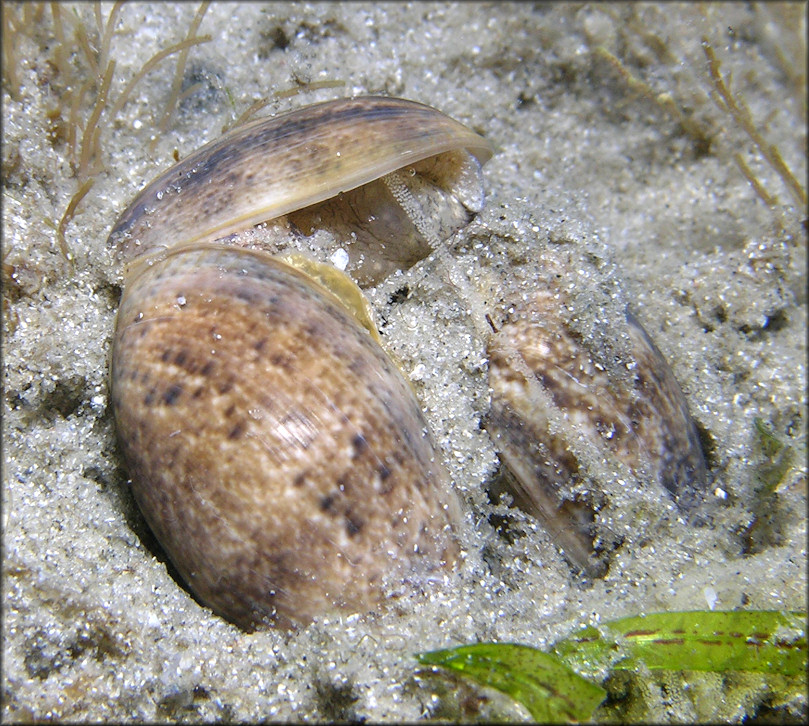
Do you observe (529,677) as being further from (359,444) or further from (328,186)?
(328,186)

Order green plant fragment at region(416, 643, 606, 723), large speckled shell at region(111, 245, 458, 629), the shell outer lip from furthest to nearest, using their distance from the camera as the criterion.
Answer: the shell outer lip
large speckled shell at region(111, 245, 458, 629)
green plant fragment at region(416, 643, 606, 723)

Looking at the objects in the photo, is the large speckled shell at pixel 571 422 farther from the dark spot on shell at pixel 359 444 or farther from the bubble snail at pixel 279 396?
the dark spot on shell at pixel 359 444

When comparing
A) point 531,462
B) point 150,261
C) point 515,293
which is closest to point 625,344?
point 515,293

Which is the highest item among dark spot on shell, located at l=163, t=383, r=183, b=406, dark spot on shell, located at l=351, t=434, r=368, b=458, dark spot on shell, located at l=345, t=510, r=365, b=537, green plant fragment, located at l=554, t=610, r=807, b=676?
dark spot on shell, located at l=163, t=383, r=183, b=406

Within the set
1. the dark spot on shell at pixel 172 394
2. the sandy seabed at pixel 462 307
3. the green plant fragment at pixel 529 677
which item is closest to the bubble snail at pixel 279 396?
the dark spot on shell at pixel 172 394

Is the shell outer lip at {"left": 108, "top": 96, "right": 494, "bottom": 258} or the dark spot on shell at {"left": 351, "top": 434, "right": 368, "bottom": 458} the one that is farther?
the shell outer lip at {"left": 108, "top": 96, "right": 494, "bottom": 258}

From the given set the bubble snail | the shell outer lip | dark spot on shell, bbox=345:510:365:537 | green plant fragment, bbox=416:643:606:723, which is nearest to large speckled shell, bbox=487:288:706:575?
the bubble snail

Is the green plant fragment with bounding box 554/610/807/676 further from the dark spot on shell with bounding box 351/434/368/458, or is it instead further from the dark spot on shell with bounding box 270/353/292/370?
the dark spot on shell with bounding box 270/353/292/370

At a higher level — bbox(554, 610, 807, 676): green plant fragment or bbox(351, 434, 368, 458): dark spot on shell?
bbox(351, 434, 368, 458): dark spot on shell
